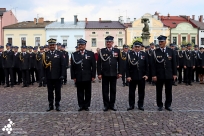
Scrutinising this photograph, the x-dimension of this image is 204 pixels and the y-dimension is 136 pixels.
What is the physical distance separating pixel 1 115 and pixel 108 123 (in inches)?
119

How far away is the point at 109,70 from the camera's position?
29.6 ft

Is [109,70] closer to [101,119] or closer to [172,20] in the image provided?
[101,119]

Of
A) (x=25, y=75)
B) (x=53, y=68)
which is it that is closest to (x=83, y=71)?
(x=53, y=68)

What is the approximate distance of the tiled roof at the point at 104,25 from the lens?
5612 centimetres

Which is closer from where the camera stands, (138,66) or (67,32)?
(138,66)

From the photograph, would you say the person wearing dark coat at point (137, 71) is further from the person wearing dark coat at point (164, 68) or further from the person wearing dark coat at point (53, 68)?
the person wearing dark coat at point (53, 68)

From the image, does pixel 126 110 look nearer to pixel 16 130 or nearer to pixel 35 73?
pixel 16 130

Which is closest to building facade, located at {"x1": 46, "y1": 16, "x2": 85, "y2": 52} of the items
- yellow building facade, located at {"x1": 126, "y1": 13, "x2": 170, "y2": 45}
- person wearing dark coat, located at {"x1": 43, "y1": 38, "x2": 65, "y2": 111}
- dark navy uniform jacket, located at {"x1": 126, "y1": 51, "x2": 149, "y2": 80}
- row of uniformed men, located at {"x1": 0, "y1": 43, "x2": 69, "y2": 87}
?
yellow building facade, located at {"x1": 126, "y1": 13, "x2": 170, "y2": 45}

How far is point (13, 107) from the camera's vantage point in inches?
375

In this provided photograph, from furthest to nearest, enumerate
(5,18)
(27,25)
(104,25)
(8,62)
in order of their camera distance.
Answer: (104,25) < (27,25) < (5,18) < (8,62)

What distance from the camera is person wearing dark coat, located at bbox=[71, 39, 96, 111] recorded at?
8.99m

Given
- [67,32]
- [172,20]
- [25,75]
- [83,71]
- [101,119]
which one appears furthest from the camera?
[172,20]

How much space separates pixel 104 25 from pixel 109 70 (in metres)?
48.6

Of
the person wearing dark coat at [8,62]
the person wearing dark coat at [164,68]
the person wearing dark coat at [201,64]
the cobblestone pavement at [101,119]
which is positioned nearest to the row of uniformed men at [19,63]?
the person wearing dark coat at [8,62]
